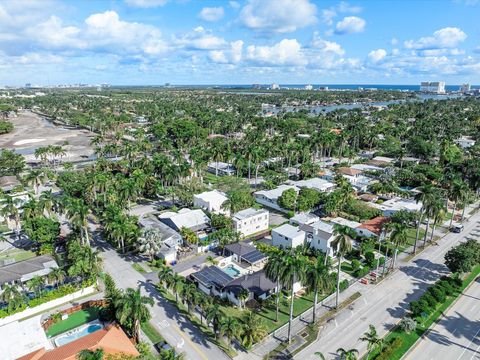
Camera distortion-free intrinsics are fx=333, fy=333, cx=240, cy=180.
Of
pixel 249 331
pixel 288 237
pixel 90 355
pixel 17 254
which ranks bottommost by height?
pixel 17 254

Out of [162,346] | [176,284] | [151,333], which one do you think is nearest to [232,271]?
[176,284]

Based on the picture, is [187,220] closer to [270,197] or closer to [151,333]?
[270,197]

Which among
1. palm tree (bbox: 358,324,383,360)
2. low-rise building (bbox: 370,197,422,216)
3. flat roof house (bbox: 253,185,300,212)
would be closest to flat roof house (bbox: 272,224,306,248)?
flat roof house (bbox: 253,185,300,212)

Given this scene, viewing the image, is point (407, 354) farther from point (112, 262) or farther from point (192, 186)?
point (192, 186)

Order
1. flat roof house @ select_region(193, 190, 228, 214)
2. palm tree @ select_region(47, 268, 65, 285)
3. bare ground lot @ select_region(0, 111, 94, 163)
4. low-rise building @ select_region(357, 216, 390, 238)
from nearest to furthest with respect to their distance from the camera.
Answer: palm tree @ select_region(47, 268, 65, 285) < low-rise building @ select_region(357, 216, 390, 238) < flat roof house @ select_region(193, 190, 228, 214) < bare ground lot @ select_region(0, 111, 94, 163)

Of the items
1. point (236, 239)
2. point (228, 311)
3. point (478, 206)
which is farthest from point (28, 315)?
point (478, 206)

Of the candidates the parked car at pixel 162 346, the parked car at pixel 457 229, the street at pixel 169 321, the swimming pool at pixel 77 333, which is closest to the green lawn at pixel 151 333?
the street at pixel 169 321

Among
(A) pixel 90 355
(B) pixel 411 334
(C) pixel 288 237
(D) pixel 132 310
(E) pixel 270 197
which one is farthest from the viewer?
(E) pixel 270 197

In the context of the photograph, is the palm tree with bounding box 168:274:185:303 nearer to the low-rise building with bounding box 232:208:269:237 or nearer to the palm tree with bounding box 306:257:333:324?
the palm tree with bounding box 306:257:333:324

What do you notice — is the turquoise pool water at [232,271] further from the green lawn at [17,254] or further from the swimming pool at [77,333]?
the green lawn at [17,254]
